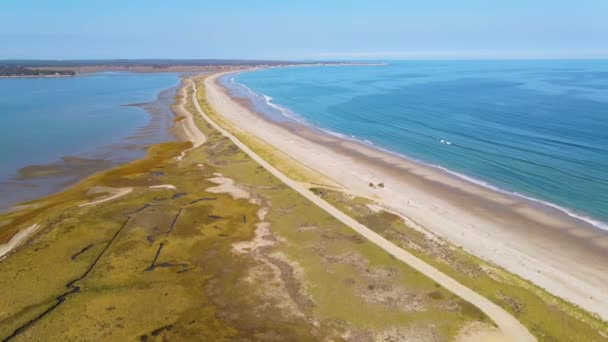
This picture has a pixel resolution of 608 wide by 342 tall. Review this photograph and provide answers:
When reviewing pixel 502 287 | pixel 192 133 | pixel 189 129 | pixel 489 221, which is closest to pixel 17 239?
pixel 502 287

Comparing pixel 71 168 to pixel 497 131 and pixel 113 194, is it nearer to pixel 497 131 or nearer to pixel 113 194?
pixel 113 194

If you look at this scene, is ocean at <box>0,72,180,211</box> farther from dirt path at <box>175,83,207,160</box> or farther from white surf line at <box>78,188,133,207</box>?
white surf line at <box>78,188,133,207</box>

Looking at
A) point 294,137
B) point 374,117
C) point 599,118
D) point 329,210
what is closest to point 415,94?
point 374,117

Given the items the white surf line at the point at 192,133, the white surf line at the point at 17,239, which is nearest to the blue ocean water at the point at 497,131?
the white surf line at the point at 192,133

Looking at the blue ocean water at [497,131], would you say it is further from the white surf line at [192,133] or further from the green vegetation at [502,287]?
the white surf line at [192,133]

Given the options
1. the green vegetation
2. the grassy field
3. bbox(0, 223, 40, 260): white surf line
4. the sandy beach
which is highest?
bbox(0, 223, 40, 260): white surf line

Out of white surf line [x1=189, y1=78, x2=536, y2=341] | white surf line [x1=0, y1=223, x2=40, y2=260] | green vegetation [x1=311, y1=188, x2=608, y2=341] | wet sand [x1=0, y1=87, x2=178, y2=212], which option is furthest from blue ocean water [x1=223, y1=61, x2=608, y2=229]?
white surf line [x1=0, y1=223, x2=40, y2=260]
